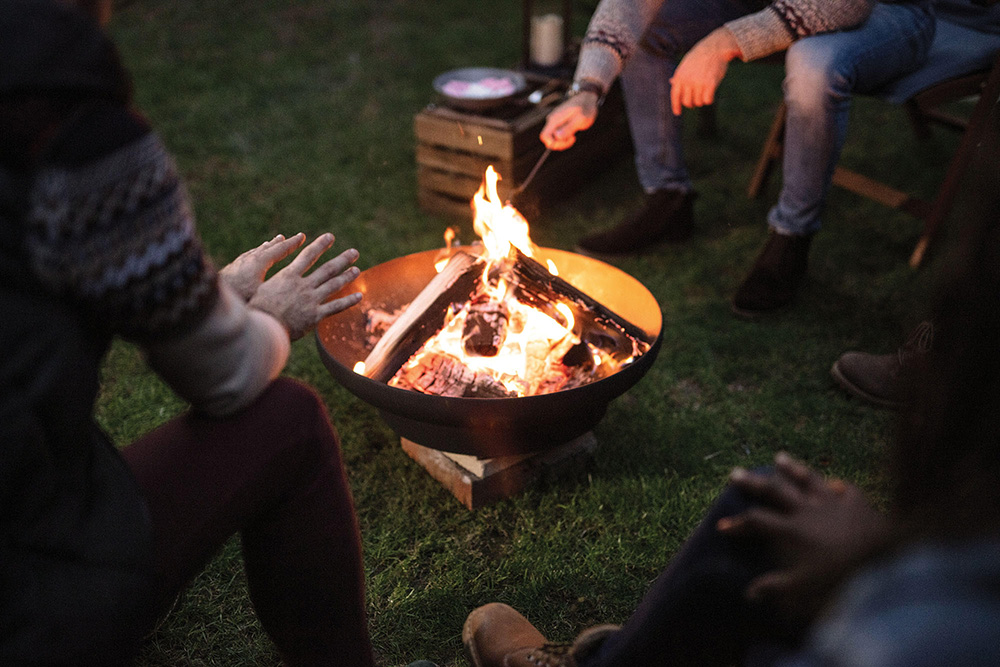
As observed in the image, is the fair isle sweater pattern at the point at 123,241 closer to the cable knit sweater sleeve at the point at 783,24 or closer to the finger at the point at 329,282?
the finger at the point at 329,282

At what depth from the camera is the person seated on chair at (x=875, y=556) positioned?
2.24 feet

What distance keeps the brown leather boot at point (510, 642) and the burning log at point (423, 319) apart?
67 centimetres

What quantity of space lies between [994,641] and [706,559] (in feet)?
1.86

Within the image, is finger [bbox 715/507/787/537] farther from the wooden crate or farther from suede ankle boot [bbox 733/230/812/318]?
the wooden crate

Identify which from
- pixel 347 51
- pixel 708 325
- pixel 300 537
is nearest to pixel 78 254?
pixel 300 537

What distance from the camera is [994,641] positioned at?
0.65 meters

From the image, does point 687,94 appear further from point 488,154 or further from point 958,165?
point 958,165

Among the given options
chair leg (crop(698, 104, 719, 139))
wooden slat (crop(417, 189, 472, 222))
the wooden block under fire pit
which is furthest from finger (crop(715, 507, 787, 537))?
chair leg (crop(698, 104, 719, 139))

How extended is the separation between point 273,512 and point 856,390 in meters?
2.20

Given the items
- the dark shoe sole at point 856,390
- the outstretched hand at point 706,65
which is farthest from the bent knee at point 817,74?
the dark shoe sole at point 856,390

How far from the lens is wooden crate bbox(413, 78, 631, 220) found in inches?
142

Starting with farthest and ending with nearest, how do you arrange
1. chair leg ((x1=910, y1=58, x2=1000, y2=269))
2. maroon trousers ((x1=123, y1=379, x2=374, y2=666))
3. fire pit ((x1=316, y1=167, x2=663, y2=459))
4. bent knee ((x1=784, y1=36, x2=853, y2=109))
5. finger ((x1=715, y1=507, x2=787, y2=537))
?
chair leg ((x1=910, y1=58, x2=1000, y2=269)), bent knee ((x1=784, y1=36, x2=853, y2=109)), fire pit ((x1=316, y1=167, x2=663, y2=459)), maroon trousers ((x1=123, y1=379, x2=374, y2=666)), finger ((x1=715, y1=507, x2=787, y2=537))

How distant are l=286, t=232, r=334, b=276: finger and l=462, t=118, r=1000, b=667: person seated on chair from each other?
907mm

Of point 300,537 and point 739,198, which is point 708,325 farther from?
point 300,537
